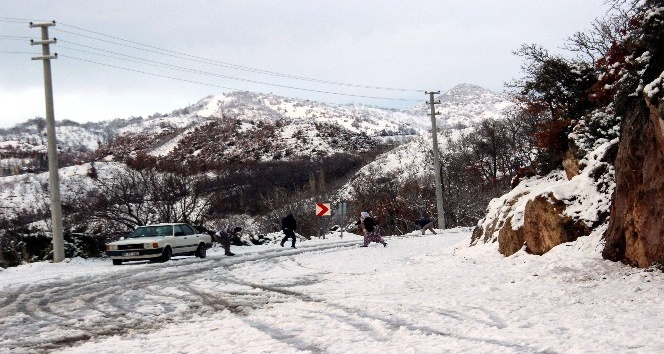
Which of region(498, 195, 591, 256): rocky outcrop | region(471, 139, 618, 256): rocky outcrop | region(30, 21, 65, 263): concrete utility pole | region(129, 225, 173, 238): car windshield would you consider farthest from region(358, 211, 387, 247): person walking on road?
region(30, 21, 65, 263): concrete utility pole

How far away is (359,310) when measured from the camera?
8688 millimetres

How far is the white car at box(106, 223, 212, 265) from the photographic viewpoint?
20.2 metres

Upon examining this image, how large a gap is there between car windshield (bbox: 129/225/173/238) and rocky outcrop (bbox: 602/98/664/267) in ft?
50.2

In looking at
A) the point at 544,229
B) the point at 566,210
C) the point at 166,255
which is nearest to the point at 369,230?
the point at 166,255

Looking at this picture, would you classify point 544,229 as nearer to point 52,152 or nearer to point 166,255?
point 166,255

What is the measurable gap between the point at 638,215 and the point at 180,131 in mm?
177001

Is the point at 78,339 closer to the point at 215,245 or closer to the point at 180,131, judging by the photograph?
the point at 215,245

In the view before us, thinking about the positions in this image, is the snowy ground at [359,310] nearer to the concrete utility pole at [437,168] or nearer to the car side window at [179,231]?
the car side window at [179,231]

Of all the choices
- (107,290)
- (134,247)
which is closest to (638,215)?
(107,290)

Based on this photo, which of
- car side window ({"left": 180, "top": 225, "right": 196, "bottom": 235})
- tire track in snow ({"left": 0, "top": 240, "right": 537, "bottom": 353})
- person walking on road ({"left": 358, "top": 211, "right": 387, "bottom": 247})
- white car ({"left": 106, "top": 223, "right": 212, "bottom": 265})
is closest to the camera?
tire track in snow ({"left": 0, "top": 240, "right": 537, "bottom": 353})

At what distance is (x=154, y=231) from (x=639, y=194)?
16490 millimetres

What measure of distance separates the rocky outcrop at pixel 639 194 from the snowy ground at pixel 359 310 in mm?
360

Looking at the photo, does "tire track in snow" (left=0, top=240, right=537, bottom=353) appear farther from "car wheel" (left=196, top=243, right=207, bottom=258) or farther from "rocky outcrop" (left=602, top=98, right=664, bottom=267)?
"car wheel" (left=196, top=243, right=207, bottom=258)

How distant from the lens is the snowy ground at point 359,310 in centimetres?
649
